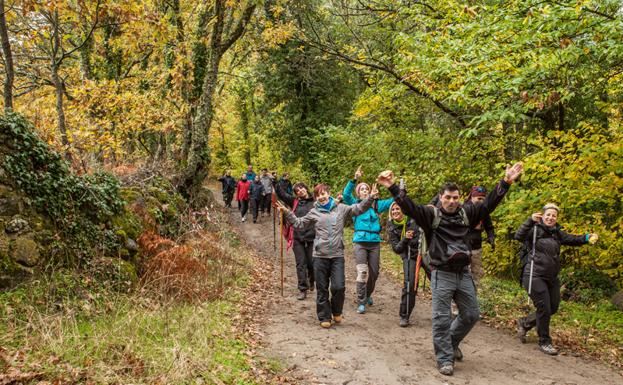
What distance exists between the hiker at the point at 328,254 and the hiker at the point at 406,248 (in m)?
1.00

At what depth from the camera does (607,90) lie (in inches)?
313

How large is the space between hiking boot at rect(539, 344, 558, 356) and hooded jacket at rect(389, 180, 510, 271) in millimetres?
2278

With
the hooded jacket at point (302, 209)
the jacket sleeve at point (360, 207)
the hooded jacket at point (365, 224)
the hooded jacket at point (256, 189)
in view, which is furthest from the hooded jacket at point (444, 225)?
the hooded jacket at point (256, 189)

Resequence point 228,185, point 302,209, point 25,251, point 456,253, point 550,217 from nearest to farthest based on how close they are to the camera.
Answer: point 456,253 → point 25,251 → point 550,217 → point 302,209 → point 228,185

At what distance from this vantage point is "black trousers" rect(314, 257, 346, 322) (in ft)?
23.3

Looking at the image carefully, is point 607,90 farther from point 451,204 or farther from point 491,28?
point 451,204

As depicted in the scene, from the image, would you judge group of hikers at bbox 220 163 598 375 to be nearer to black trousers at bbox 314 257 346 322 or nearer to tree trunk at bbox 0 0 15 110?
black trousers at bbox 314 257 346 322

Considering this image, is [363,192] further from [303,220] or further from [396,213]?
[303,220]

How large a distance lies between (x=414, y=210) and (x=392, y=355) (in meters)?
2.05

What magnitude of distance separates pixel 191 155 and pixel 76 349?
31.4ft

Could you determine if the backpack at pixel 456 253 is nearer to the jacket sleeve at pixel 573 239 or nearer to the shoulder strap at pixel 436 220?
the shoulder strap at pixel 436 220

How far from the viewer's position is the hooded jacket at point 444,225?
5.30 m

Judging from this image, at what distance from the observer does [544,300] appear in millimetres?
6348

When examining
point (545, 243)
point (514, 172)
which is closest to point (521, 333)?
point (545, 243)
